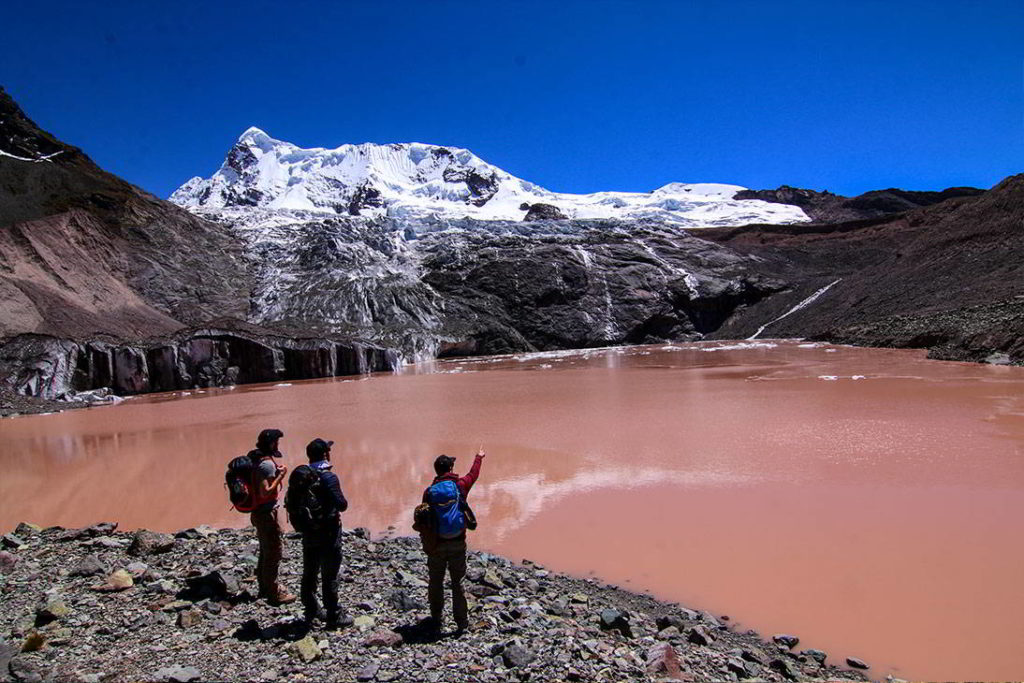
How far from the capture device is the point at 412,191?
132500mm

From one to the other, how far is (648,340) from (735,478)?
190 ft

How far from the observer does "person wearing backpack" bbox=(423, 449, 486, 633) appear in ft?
17.3

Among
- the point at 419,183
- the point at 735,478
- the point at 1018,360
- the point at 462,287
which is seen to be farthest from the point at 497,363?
the point at 419,183

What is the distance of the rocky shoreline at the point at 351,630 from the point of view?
450 centimetres

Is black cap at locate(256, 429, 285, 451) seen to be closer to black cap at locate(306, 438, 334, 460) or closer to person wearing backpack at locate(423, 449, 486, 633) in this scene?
black cap at locate(306, 438, 334, 460)

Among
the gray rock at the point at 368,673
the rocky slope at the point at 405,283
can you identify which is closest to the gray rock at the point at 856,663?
the gray rock at the point at 368,673

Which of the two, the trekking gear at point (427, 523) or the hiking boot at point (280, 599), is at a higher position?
the trekking gear at point (427, 523)

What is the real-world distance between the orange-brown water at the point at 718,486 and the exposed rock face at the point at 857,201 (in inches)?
4307

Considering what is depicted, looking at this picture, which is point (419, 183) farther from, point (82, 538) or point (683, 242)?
point (82, 538)

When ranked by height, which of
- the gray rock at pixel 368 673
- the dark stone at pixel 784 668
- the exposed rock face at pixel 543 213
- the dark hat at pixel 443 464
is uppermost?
the exposed rock face at pixel 543 213

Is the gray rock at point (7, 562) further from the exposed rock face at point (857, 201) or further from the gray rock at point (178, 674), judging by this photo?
the exposed rock face at point (857, 201)

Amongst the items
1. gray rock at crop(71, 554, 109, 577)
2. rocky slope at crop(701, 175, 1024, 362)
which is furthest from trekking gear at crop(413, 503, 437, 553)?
rocky slope at crop(701, 175, 1024, 362)

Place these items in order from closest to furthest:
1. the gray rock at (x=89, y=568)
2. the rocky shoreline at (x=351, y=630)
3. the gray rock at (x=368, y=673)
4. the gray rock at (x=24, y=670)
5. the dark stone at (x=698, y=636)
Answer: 1. the gray rock at (x=24, y=670)
2. the gray rock at (x=368, y=673)
3. the rocky shoreline at (x=351, y=630)
4. the dark stone at (x=698, y=636)
5. the gray rock at (x=89, y=568)

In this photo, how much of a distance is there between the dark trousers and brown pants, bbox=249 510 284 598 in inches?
28.1
